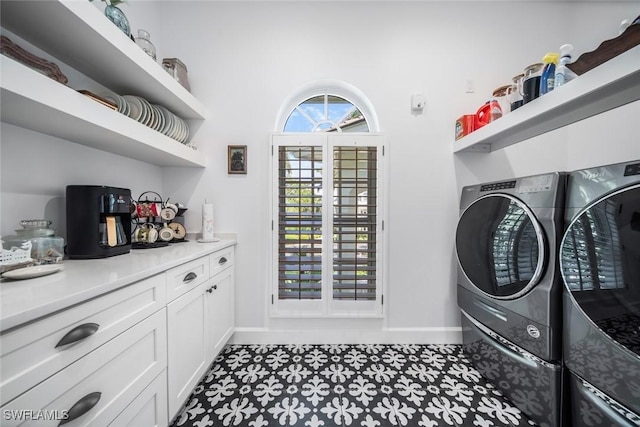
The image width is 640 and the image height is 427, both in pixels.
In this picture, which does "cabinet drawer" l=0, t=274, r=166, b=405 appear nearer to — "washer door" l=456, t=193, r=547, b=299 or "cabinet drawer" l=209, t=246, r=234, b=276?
"cabinet drawer" l=209, t=246, r=234, b=276

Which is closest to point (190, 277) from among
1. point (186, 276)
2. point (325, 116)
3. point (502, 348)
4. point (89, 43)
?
point (186, 276)

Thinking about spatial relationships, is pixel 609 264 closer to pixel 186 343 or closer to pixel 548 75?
pixel 548 75

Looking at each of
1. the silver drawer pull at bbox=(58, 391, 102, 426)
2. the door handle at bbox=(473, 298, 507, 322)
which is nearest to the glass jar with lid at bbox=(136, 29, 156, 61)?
the silver drawer pull at bbox=(58, 391, 102, 426)

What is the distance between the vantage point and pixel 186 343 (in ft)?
3.76

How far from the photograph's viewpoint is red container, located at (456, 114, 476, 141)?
1.67 meters

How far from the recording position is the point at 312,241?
1.80 m

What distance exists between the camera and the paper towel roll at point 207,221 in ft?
5.61

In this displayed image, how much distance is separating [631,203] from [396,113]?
138 centimetres

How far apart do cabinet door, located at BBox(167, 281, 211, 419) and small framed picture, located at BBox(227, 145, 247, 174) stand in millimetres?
901

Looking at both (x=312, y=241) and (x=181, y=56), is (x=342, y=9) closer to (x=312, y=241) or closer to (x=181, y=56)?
(x=181, y=56)

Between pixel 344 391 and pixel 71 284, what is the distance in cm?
138

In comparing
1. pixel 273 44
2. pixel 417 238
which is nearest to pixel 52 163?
pixel 273 44

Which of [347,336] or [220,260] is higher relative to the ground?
[220,260]

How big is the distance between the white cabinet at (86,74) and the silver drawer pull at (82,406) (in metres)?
0.96
